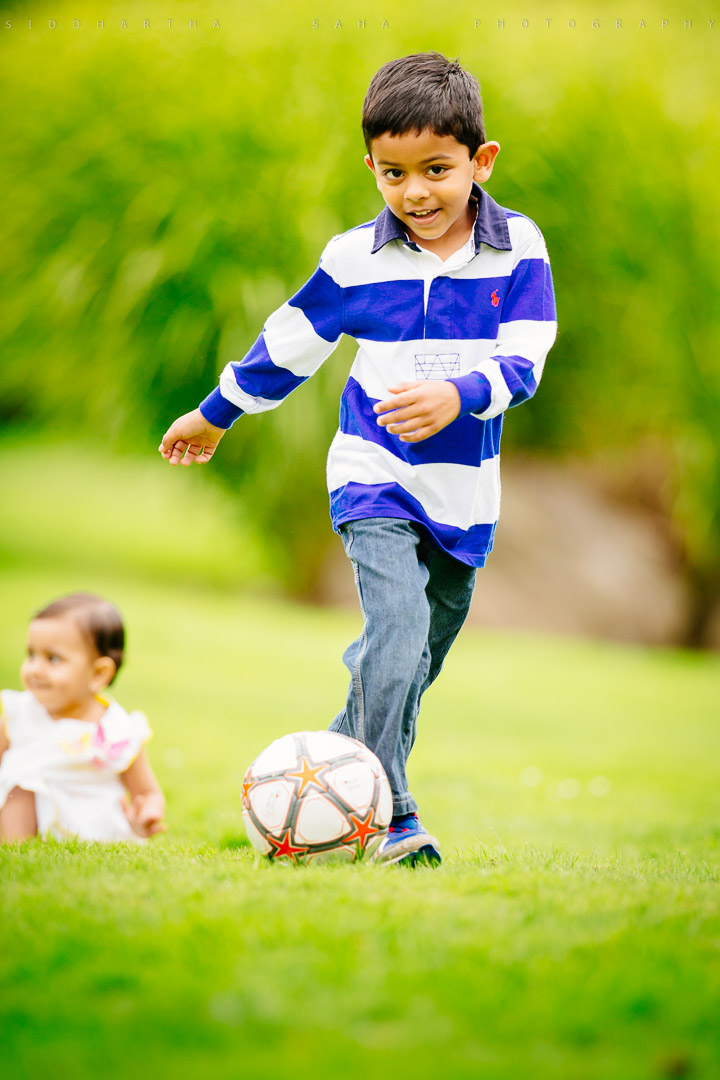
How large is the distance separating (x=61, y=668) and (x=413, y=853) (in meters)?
1.42

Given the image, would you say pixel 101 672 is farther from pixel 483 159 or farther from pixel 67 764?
pixel 483 159

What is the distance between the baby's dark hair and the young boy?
3.49ft

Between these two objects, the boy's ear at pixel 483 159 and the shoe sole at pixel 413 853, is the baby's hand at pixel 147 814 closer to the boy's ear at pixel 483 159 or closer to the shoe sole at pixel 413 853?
the shoe sole at pixel 413 853

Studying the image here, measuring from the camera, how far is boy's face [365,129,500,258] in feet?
9.93

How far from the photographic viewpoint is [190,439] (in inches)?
137

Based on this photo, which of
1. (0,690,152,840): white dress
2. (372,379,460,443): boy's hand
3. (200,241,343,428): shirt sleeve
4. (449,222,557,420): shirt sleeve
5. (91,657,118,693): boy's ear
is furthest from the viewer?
(91,657,118,693): boy's ear

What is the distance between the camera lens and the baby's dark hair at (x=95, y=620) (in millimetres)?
3973

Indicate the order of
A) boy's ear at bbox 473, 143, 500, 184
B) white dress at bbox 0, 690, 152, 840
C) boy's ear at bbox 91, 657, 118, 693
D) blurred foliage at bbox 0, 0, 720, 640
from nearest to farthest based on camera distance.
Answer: boy's ear at bbox 473, 143, 500, 184
white dress at bbox 0, 690, 152, 840
boy's ear at bbox 91, 657, 118, 693
blurred foliage at bbox 0, 0, 720, 640

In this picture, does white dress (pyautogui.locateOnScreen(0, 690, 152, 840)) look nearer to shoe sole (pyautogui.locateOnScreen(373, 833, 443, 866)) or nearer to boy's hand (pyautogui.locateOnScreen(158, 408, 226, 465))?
boy's hand (pyautogui.locateOnScreen(158, 408, 226, 465))

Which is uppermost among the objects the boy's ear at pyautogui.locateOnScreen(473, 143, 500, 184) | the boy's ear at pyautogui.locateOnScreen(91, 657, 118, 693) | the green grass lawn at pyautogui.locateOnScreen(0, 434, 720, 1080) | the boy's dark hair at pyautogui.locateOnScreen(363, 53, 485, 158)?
the boy's dark hair at pyautogui.locateOnScreen(363, 53, 485, 158)

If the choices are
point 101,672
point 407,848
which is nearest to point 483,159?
point 407,848

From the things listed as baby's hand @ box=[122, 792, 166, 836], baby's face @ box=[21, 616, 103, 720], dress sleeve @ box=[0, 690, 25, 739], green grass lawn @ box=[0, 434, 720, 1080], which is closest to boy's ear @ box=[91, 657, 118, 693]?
baby's face @ box=[21, 616, 103, 720]

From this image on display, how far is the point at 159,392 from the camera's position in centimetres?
1139

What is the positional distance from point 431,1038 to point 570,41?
1208 cm
